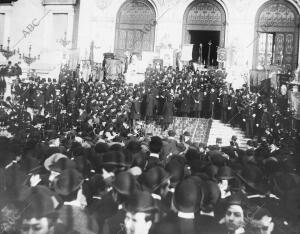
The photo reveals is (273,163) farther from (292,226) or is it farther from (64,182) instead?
(64,182)

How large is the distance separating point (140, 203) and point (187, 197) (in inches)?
20.3

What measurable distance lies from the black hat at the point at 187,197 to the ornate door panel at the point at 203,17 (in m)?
25.5

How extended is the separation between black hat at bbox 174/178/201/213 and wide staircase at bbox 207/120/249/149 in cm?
1268

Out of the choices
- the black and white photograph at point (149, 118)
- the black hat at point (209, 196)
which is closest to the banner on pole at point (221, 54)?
the black and white photograph at point (149, 118)

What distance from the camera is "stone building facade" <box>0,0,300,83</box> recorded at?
90.8 ft

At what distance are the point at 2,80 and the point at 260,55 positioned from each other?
16.7 m

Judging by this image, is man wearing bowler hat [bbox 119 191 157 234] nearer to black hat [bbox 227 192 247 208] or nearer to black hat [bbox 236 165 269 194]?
black hat [bbox 227 192 247 208]

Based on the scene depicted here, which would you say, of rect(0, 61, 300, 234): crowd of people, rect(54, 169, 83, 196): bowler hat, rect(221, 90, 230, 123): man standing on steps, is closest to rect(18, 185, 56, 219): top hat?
rect(0, 61, 300, 234): crowd of people

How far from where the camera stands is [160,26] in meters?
29.2

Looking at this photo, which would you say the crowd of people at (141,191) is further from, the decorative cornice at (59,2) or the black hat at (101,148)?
the decorative cornice at (59,2)

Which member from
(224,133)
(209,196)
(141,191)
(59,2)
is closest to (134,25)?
(59,2)

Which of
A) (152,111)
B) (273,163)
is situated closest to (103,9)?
(152,111)

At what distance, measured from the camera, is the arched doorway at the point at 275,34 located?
27.5 metres

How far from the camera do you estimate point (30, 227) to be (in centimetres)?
401
